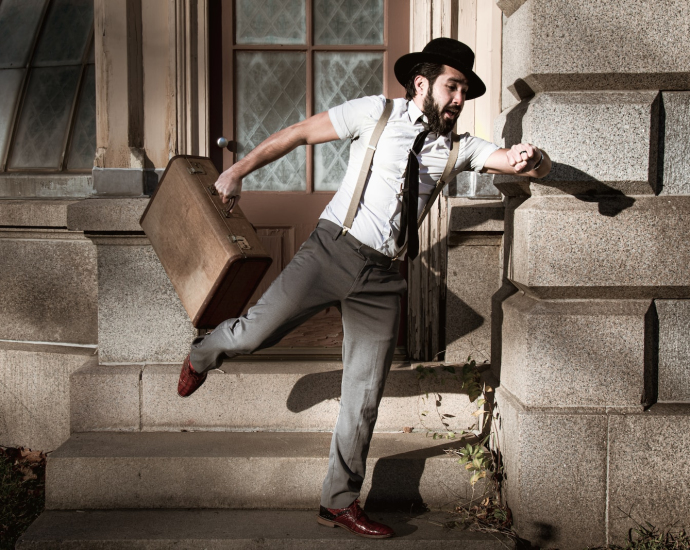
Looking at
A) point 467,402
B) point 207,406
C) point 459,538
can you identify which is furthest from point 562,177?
point 207,406

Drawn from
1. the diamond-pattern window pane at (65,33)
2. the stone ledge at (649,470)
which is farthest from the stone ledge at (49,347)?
the stone ledge at (649,470)

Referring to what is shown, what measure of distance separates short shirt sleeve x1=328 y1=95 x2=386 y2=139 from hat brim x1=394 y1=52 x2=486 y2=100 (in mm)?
235

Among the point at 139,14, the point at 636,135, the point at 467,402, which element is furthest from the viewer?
the point at 139,14

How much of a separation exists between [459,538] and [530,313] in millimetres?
1133

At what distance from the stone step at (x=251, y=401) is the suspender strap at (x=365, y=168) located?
4.36 feet

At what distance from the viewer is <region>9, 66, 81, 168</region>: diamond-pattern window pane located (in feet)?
16.9

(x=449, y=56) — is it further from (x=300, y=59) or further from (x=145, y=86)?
(x=145, y=86)

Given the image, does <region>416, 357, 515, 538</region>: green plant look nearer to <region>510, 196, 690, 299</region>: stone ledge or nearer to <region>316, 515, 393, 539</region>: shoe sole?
<region>316, 515, 393, 539</region>: shoe sole

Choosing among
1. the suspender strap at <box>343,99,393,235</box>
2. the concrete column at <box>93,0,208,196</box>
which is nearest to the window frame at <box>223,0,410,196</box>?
the concrete column at <box>93,0,208,196</box>

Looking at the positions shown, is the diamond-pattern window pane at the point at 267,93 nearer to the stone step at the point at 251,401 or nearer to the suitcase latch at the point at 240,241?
the suitcase latch at the point at 240,241

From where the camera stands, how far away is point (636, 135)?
3248 mm

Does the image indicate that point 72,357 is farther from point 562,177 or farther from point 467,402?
point 562,177

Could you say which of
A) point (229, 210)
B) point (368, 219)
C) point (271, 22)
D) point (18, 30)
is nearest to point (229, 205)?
point (229, 210)

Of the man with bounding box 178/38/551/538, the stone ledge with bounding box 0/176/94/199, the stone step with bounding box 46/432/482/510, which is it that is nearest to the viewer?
the man with bounding box 178/38/551/538
